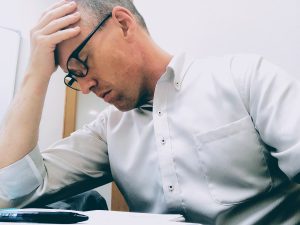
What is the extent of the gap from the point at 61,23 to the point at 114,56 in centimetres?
17

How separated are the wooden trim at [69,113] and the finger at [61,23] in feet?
6.25

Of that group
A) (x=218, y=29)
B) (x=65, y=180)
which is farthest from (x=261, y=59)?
(x=65, y=180)

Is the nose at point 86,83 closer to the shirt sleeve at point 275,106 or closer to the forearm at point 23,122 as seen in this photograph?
the forearm at point 23,122

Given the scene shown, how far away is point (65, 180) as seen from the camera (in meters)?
0.88

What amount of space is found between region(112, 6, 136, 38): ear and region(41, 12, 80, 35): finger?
0.10 meters

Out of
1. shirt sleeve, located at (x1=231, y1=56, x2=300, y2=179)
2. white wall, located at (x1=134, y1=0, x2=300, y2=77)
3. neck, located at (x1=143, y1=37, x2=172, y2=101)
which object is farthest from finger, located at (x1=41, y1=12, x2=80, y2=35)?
white wall, located at (x1=134, y1=0, x2=300, y2=77)

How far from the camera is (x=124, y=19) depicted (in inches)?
34.3

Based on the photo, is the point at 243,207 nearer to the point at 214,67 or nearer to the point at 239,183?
the point at 239,183

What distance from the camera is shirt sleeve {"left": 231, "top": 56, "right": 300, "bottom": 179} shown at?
2.09 feet

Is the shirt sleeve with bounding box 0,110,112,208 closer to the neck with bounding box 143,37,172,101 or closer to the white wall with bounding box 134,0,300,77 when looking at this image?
the neck with bounding box 143,37,172,101

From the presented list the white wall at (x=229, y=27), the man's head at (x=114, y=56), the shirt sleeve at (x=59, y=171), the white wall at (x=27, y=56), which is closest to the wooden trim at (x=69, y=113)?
the white wall at (x=27, y=56)

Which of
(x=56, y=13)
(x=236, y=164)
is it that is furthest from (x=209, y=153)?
(x=56, y=13)

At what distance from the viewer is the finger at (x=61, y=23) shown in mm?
815

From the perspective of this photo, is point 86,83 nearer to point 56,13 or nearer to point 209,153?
point 56,13
